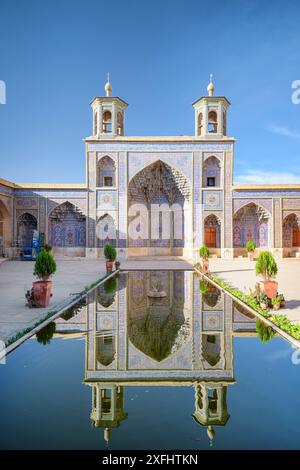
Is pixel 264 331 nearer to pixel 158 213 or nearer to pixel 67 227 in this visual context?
pixel 67 227

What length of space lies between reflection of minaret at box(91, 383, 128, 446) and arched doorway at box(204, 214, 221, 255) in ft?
56.4

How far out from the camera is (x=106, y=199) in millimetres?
19422

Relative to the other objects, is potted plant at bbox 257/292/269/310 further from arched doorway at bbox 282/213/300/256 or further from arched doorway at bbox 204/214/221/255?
arched doorway at bbox 282/213/300/256

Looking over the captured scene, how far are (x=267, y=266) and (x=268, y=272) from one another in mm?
122

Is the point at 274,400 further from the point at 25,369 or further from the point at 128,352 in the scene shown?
the point at 25,369

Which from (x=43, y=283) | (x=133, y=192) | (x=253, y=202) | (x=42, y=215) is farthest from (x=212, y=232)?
(x=43, y=283)

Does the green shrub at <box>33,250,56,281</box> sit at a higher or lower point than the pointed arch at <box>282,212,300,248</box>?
lower

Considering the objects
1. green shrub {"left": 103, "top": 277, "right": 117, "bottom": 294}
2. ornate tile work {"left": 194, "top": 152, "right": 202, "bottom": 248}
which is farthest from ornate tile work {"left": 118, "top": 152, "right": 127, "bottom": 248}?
green shrub {"left": 103, "top": 277, "right": 117, "bottom": 294}

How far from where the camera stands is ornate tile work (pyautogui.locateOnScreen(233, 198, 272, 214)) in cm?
1956

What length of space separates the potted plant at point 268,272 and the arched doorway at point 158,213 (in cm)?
1344

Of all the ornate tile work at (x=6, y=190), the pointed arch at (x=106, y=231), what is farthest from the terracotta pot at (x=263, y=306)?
the ornate tile work at (x=6, y=190)

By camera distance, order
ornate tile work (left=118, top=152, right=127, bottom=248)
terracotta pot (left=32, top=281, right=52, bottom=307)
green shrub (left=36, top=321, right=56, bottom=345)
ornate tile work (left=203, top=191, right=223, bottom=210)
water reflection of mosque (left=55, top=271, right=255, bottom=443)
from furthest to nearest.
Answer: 1. ornate tile work (left=203, top=191, right=223, bottom=210)
2. ornate tile work (left=118, top=152, right=127, bottom=248)
3. terracotta pot (left=32, top=281, right=52, bottom=307)
4. green shrub (left=36, top=321, right=56, bottom=345)
5. water reflection of mosque (left=55, top=271, right=255, bottom=443)

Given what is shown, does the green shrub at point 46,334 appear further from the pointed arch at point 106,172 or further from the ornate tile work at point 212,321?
the pointed arch at point 106,172

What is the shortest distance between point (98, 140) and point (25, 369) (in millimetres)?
17365
